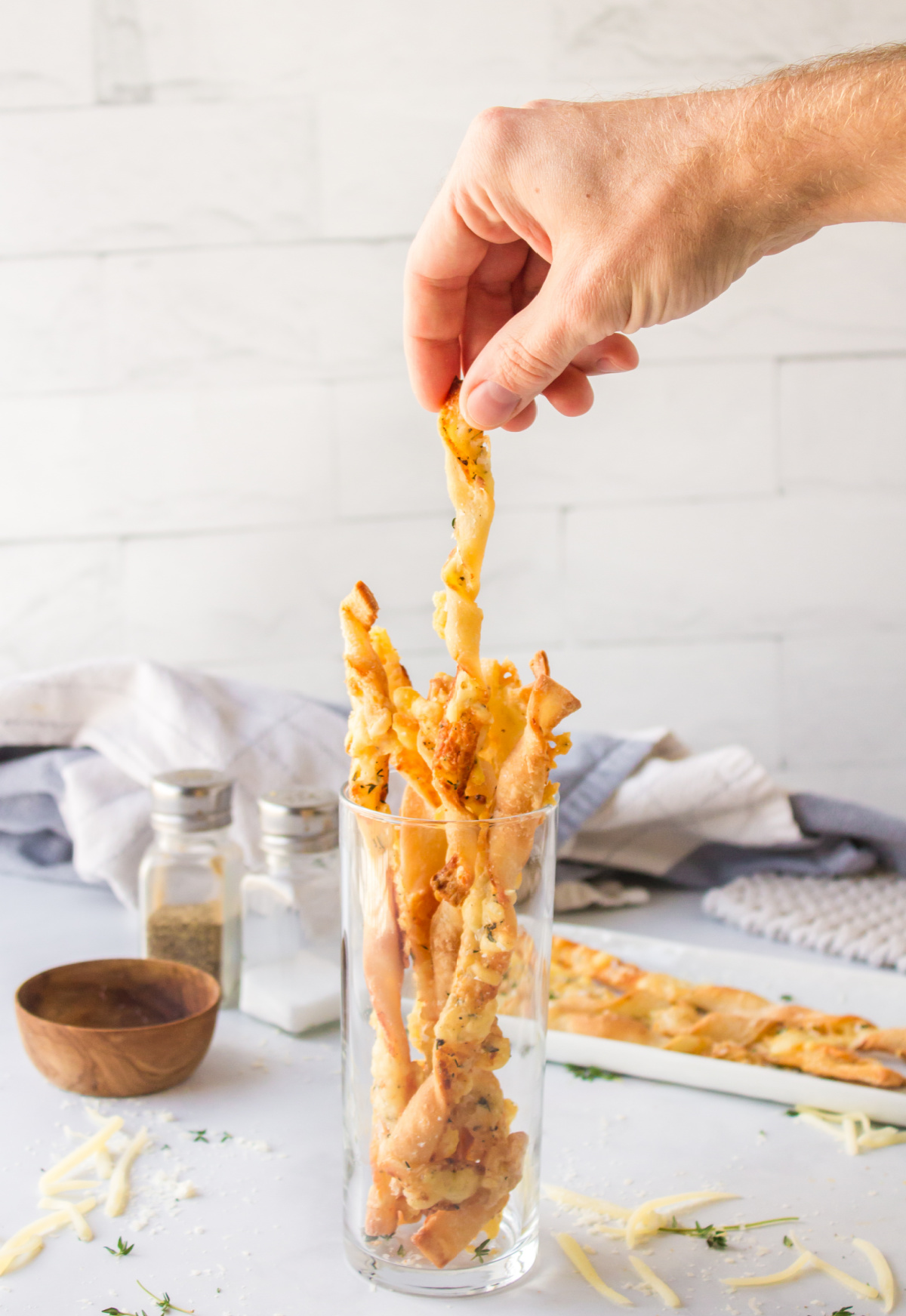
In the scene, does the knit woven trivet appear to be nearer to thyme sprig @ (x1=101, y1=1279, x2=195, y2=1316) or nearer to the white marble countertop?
the white marble countertop

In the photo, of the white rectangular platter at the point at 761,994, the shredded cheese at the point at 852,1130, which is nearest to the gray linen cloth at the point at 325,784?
the white rectangular platter at the point at 761,994

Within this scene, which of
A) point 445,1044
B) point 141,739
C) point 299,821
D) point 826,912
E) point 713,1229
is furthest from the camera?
point 141,739

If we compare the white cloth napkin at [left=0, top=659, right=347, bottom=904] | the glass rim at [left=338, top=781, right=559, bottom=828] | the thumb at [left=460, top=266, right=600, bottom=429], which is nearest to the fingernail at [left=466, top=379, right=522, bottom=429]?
the thumb at [left=460, top=266, right=600, bottom=429]

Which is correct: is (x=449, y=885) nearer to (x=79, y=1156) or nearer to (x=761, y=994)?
(x=79, y=1156)

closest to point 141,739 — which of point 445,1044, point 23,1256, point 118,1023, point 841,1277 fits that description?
point 118,1023

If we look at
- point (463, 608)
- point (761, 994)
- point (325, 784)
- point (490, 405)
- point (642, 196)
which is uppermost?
point (642, 196)

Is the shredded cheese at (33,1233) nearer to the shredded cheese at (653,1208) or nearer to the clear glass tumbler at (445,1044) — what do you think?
the clear glass tumbler at (445,1044)

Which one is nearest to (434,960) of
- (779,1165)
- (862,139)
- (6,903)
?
(779,1165)
